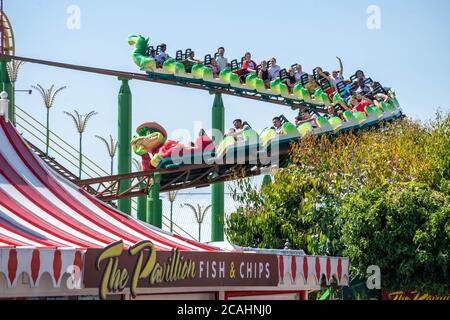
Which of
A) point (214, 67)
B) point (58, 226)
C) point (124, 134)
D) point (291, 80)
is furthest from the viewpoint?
point (291, 80)

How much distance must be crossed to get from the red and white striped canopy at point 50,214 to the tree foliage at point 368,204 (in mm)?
7633

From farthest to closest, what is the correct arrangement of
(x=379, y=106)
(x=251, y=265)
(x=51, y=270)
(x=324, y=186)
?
1. (x=379, y=106)
2. (x=324, y=186)
3. (x=251, y=265)
4. (x=51, y=270)

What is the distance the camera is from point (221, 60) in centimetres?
2991

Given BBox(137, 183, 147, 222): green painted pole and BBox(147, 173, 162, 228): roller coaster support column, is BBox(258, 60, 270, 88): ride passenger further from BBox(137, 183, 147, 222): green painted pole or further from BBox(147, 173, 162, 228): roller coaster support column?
BBox(147, 173, 162, 228): roller coaster support column

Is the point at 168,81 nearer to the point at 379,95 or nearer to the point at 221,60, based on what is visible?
the point at 221,60

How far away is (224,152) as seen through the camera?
2567cm

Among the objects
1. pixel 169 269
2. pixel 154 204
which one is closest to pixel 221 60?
pixel 154 204

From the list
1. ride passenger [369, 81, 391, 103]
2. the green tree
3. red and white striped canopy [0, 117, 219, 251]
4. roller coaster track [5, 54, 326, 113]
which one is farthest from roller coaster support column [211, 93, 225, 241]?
red and white striped canopy [0, 117, 219, 251]

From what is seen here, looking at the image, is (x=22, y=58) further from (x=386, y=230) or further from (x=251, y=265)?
(x=251, y=265)

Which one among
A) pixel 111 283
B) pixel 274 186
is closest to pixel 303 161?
pixel 274 186

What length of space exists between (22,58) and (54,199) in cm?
1340

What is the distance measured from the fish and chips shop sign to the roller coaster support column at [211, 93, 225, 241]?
13.4m

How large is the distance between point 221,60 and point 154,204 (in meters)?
5.83
